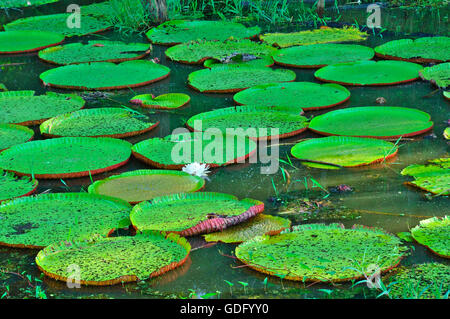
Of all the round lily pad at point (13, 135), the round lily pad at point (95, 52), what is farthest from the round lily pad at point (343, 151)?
the round lily pad at point (95, 52)

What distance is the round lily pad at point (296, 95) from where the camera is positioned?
4559 mm

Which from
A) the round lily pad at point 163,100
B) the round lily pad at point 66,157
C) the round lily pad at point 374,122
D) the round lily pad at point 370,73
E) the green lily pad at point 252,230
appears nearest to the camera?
the green lily pad at point 252,230

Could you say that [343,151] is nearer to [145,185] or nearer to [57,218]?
[145,185]

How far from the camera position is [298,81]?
17.0ft

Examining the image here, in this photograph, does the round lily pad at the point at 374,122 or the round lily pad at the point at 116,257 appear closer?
the round lily pad at the point at 116,257

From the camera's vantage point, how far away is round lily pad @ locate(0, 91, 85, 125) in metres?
4.50

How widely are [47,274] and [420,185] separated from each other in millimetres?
1800

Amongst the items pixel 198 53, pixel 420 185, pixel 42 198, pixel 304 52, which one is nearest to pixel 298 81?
pixel 304 52

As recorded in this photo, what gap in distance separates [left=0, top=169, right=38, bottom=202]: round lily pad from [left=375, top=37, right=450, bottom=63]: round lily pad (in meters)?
3.21

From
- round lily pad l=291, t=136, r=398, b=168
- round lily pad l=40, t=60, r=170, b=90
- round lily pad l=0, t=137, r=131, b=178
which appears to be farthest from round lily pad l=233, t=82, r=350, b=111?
round lily pad l=0, t=137, r=131, b=178

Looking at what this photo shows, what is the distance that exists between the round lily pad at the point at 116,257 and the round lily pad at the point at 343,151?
1.16 m

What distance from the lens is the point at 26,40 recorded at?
6559 mm

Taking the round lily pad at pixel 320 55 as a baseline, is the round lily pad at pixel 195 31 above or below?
above

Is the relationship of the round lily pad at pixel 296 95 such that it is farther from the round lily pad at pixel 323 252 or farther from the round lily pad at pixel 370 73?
the round lily pad at pixel 323 252
